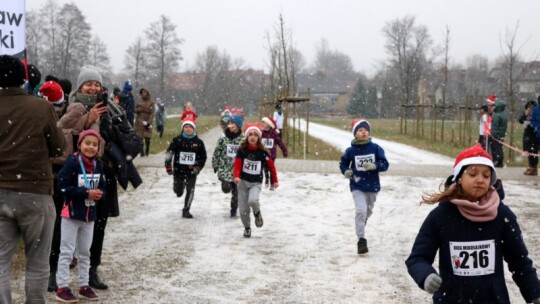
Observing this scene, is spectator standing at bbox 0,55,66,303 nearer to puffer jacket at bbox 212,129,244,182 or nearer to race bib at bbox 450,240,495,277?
race bib at bbox 450,240,495,277

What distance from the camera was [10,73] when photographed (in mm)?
4203

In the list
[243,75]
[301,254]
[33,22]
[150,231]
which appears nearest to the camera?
[301,254]

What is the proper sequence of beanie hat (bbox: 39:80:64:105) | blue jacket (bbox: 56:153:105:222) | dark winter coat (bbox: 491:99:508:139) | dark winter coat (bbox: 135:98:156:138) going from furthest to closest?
1. dark winter coat (bbox: 135:98:156:138)
2. dark winter coat (bbox: 491:99:508:139)
3. beanie hat (bbox: 39:80:64:105)
4. blue jacket (bbox: 56:153:105:222)

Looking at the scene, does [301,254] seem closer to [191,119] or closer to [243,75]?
[191,119]

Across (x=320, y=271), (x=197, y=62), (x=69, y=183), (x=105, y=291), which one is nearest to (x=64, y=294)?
(x=105, y=291)

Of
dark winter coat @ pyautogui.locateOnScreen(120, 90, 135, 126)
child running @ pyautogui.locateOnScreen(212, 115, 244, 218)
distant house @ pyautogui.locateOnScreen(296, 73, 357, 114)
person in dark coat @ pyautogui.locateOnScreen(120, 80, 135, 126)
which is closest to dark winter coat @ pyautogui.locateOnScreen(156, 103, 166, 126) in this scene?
dark winter coat @ pyautogui.locateOnScreen(120, 90, 135, 126)

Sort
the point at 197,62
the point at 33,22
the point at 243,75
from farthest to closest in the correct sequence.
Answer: the point at 197,62 < the point at 243,75 < the point at 33,22

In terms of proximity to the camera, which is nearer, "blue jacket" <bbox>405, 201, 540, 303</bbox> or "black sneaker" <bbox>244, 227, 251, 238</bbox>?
"blue jacket" <bbox>405, 201, 540, 303</bbox>

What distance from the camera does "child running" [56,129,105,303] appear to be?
543cm

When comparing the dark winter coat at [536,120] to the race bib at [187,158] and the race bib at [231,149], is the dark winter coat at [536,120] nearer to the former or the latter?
the race bib at [231,149]

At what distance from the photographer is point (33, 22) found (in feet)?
219

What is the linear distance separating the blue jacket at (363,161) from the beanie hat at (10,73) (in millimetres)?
4501

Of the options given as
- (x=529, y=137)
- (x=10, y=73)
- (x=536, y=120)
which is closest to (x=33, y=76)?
(x=10, y=73)

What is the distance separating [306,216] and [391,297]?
424 centimetres
